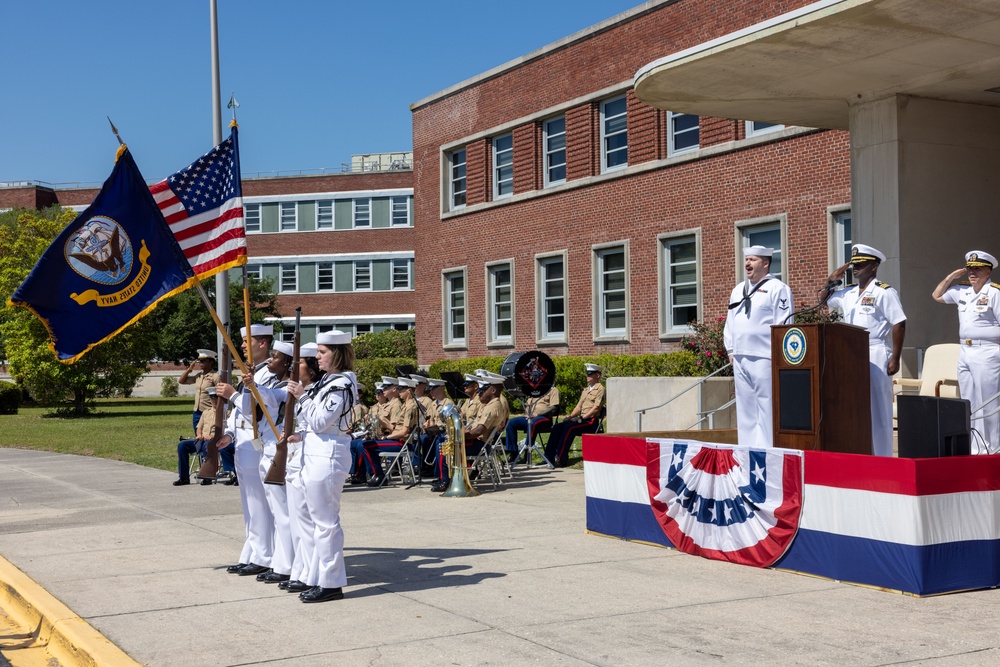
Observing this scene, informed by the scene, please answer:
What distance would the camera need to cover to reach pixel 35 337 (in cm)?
3988

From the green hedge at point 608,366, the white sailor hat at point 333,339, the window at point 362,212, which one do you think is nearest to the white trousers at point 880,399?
the white sailor hat at point 333,339

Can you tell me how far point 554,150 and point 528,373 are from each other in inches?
482

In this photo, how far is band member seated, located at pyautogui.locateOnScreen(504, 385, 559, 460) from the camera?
691 inches

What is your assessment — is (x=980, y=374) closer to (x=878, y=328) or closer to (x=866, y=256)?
(x=878, y=328)

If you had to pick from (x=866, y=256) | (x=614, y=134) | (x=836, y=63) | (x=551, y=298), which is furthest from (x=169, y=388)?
(x=866, y=256)

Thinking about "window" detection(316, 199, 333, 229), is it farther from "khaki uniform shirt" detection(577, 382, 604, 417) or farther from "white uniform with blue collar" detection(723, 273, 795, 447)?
"white uniform with blue collar" detection(723, 273, 795, 447)

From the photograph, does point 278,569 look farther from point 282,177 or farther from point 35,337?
point 282,177

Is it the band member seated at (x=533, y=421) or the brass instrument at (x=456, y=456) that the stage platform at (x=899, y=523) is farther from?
the band member seated at (x=533, y=421)

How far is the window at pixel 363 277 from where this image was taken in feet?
194

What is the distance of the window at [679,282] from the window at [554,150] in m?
4.50

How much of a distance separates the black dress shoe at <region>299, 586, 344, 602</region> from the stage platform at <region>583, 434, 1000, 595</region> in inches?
127

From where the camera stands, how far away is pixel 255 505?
8750mm

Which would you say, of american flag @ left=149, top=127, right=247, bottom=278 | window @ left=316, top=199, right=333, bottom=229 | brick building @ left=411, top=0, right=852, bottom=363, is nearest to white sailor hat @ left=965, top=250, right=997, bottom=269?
american flag @ left=149, top=127, right=247, bottom=278

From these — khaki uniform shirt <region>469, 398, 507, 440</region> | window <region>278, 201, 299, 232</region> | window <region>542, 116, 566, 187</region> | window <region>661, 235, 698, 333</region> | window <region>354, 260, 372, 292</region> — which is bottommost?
khaki uniform shirt <region>469, 398, 507, 440</region>
